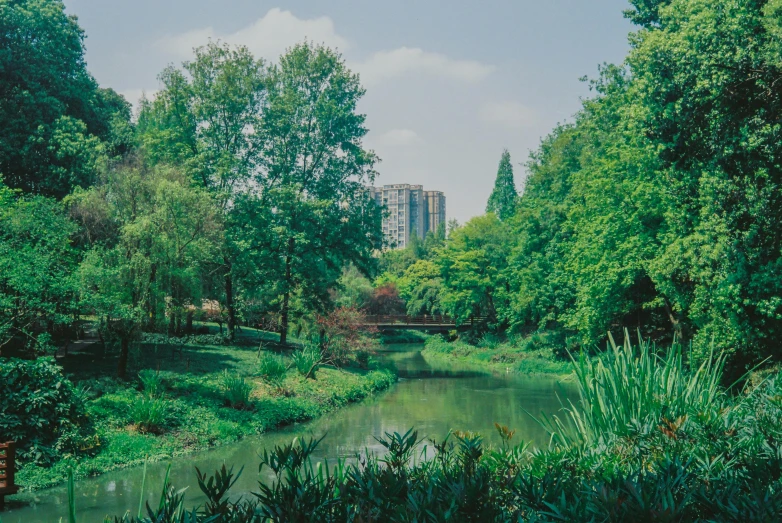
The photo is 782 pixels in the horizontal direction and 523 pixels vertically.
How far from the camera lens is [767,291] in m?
13.5

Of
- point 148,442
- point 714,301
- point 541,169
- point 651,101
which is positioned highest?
point 541,169

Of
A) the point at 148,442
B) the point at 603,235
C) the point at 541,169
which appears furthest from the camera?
the point at 541,169

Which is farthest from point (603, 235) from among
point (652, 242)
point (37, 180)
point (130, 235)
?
point (37, 180)

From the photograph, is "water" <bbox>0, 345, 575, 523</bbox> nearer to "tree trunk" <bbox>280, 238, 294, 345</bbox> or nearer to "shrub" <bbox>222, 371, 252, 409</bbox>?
"shrub" <bbox>222, 371, 252, 409</bbox>

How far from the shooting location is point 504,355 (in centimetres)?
3366

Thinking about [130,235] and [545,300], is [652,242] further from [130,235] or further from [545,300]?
[130,235]

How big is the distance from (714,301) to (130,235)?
→ 1387 centimetres

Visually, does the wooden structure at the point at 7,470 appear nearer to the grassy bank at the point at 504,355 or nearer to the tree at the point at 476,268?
Result: the grassy bank at the point at 504,355

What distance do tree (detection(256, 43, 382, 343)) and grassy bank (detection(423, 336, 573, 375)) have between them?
9073mm

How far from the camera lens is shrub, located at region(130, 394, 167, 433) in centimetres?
1320

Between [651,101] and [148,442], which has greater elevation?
[651,101]

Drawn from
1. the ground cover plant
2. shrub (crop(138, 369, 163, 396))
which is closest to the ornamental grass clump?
the ground cover plant

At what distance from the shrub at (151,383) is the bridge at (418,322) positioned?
27388 millimetres

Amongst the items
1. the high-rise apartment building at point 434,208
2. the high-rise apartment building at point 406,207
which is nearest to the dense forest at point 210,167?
the high-rise apartment building at point 406,207
